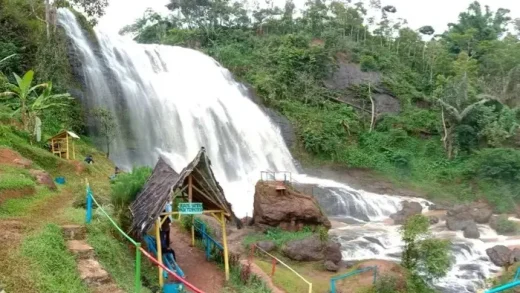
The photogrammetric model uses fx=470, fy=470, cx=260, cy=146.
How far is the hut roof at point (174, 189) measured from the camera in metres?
9.29

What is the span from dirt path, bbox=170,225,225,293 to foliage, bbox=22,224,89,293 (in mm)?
3190

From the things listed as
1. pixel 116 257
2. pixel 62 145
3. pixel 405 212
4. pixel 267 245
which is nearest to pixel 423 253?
pixel 267 245

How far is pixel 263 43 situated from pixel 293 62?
5.51 metres

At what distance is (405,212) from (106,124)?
15036 millimetres

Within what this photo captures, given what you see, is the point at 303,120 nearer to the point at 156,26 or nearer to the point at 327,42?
the point at 327,42

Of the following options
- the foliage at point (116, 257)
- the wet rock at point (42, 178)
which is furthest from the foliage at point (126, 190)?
the wet rock at point (42, 178)

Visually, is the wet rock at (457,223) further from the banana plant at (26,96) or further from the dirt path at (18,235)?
the banana plant at (26,96)

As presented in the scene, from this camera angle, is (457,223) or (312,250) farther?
(457,223)

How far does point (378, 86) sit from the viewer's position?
3934 centimetres

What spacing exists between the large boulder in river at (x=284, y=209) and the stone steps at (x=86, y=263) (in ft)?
33.4

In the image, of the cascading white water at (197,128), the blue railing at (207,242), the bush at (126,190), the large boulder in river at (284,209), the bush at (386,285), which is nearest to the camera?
the bush at (126,190)

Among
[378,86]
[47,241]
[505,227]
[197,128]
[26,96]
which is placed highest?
[378,86]

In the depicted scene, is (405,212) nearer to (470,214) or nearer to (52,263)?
(470,214)

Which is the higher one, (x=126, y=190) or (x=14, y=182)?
(x=14, y=182)
